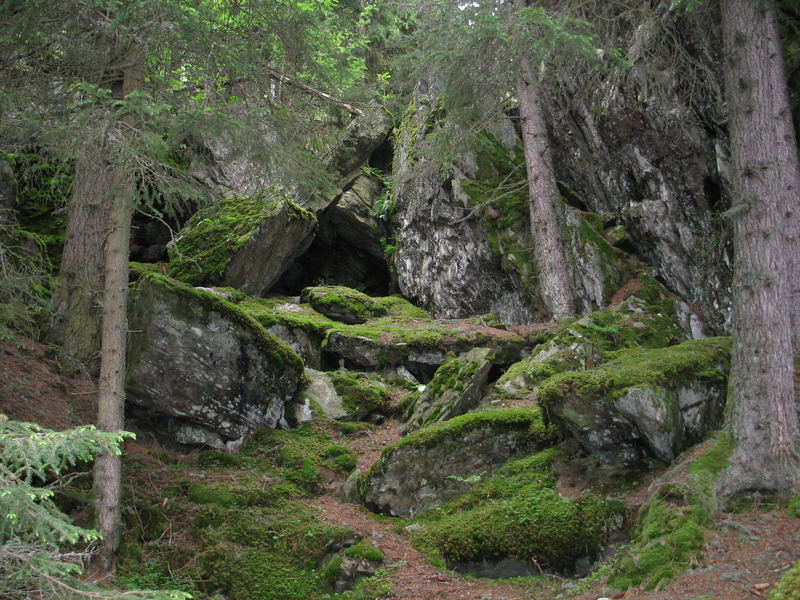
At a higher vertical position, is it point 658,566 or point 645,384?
point 645,384

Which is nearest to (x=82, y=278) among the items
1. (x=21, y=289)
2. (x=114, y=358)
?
(x=21, y=289)

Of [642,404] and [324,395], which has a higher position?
[642,404]

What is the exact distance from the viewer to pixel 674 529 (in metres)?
5.42

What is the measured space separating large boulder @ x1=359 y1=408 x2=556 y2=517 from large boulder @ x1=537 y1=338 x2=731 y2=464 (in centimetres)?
77

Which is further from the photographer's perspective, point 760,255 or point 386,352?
point 386,352

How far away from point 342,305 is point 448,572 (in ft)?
29.1

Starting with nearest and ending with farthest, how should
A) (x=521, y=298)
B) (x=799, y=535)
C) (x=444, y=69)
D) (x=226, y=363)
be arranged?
(x=799, y=535) < (x=226, y=363) < (x=444, y=69) < (x=521, y=298)

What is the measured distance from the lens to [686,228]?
40.4ft

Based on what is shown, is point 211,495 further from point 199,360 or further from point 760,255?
point 760,255

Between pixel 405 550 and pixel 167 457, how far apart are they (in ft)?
12.0

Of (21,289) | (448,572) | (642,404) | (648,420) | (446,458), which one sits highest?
(21,289)

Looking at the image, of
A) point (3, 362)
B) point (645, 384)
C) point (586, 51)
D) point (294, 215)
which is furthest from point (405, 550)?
point (294, 215)

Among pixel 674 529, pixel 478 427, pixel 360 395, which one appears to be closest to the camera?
pixel 674 529

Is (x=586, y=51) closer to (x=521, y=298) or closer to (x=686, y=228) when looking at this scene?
(x=686, y=228)
